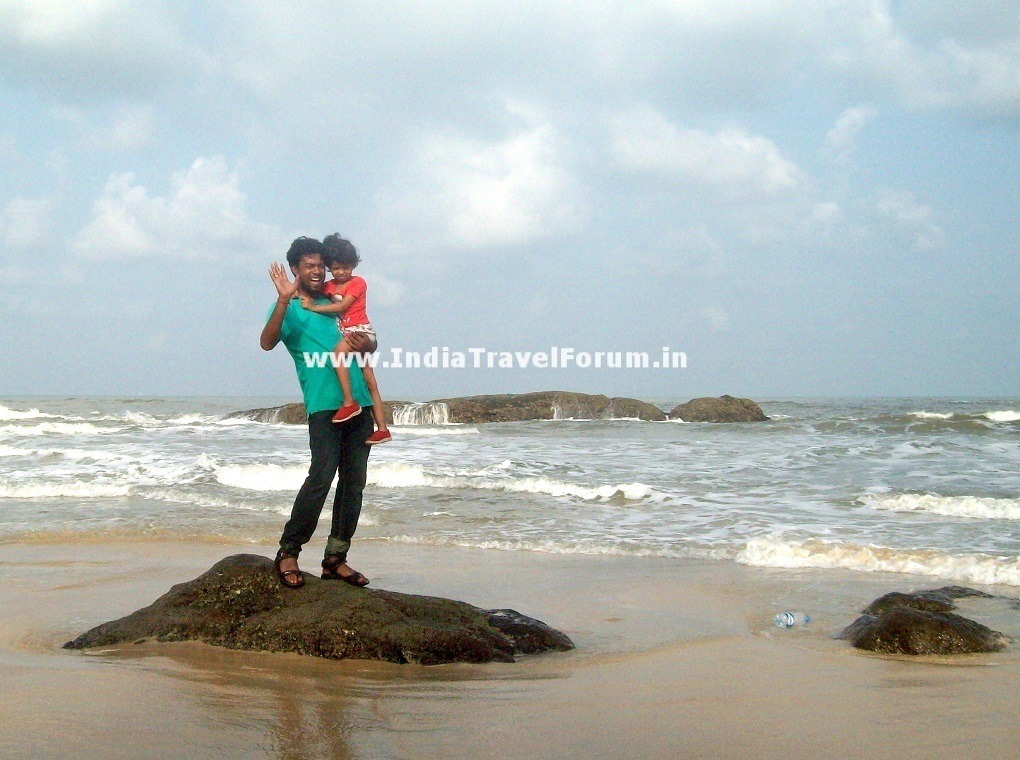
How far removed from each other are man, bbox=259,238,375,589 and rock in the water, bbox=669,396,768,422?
22.6 m

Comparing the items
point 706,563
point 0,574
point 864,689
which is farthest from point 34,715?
point 706,563

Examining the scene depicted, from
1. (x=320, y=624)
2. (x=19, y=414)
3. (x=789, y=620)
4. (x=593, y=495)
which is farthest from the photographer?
(x=19, y=414)

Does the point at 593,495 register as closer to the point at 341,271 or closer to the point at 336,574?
the point at 336,574

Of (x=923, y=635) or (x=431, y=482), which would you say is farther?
(x=431, y=482)

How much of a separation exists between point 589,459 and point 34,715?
13.4 metres

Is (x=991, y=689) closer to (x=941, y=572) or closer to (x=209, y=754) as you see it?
(x=209, y=754)

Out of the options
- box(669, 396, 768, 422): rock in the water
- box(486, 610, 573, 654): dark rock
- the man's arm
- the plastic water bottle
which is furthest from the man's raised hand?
box(669, 396, 768, 422): rock in the water

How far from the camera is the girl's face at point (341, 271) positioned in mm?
4422

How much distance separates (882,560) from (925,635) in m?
3.01

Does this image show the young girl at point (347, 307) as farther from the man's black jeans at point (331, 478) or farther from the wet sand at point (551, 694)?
the wet sand at point (551, 694)

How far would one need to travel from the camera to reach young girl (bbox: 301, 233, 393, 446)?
14.1 feet

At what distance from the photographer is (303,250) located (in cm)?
436

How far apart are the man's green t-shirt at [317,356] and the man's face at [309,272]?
0.08m

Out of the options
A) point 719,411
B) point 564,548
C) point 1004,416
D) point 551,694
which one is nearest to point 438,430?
point 719,411
